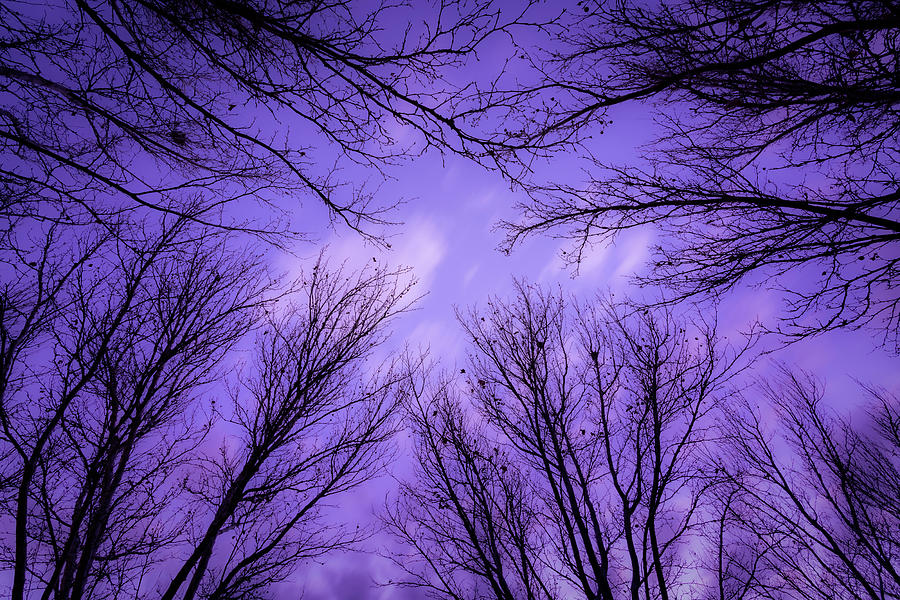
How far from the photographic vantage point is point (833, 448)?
9242 millimetres

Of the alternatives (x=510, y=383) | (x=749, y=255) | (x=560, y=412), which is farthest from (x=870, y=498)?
(x=749, y=255)

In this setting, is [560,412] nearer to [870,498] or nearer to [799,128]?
[799,128]

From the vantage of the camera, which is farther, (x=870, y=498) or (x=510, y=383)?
(x=870, y=498)

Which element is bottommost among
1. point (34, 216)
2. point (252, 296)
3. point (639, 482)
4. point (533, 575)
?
point (533, 575)

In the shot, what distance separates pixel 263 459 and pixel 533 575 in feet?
14.3

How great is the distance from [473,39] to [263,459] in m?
4.79

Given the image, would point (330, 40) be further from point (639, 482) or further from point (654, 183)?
point (639, 482)

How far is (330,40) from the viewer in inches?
101

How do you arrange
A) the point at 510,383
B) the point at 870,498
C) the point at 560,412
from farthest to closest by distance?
the point at 870,498
the point at 510,383
the point at 560,412

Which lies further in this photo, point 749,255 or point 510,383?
point 510,383

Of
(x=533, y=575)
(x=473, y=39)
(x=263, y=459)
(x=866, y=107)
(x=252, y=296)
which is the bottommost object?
(x=533, y=575)

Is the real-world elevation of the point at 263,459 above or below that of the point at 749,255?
below

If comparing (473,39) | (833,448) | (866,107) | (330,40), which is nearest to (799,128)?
→ (866,107)

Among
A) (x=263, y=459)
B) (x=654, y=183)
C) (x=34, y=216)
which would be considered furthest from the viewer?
(x=263, y=459)
